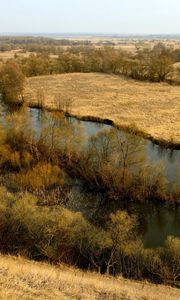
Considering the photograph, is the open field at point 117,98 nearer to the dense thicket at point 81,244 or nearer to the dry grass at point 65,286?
the dense thicket at point 81,244

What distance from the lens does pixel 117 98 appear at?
62031 mm

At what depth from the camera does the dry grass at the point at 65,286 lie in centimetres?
1588

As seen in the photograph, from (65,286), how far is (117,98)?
1911 inches

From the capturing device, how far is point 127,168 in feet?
89.4

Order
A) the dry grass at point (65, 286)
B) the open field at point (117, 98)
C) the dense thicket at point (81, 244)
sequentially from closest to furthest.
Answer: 1. the dry grass at point (65, 286)
2. the dense thicket at point (81, 244)
3. the open field at point (117, 98)

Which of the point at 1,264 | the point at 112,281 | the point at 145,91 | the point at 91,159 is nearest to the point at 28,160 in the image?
the point at 91,159

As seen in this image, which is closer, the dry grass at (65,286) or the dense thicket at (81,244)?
the dry grass at (65,286)

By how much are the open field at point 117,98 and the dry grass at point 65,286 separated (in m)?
24.3

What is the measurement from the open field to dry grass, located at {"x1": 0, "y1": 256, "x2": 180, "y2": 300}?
2435 centimetres

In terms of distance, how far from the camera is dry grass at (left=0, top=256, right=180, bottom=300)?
15875mm

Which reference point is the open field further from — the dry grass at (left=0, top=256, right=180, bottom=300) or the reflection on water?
the dry grass at (left=0, top=256, right=180, bottom=300)

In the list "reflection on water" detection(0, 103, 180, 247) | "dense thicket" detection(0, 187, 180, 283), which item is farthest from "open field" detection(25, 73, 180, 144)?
"dense thicket" detection(0, 187, 180, 283)

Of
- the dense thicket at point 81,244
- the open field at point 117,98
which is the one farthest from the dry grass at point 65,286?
the open field at point 117,98

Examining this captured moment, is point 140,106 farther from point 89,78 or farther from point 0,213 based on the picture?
point 0,213
